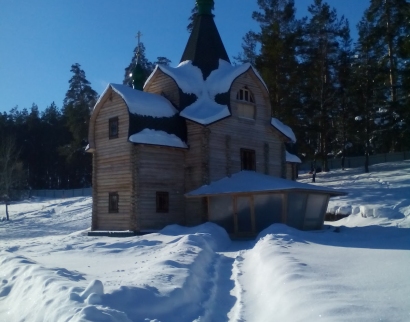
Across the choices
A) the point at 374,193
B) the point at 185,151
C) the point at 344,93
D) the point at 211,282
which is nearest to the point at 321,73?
the point at 344,93

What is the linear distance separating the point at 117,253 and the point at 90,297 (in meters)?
8.59

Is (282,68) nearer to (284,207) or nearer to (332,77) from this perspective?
(332,77)

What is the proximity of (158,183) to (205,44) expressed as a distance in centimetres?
926

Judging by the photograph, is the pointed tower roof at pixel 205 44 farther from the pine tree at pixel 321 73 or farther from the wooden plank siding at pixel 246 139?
the pine tree at pixel 321 73

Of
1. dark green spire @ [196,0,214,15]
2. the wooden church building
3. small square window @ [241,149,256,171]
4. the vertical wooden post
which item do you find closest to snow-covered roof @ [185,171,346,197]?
the wooden church building

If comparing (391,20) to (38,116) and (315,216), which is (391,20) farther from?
(38,116)

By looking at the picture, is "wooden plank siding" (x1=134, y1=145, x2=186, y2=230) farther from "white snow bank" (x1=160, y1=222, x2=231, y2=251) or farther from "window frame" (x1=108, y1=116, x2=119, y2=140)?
"white snow bank" (x1=160, y1=222, x2=231, y2=251)

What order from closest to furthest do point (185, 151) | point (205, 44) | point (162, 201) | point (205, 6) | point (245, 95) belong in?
point (162, 201) < point (185, 151) < point (245, 95) < point (205, 44) < point (205, 6)

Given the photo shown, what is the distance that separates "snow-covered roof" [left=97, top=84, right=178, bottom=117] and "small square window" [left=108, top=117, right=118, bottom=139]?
1164 mm

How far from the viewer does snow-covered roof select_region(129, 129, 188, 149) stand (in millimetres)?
21219

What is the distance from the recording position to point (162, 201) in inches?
883

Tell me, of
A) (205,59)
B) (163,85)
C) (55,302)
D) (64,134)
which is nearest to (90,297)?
(55,302)

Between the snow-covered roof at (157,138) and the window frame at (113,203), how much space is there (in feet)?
9.90

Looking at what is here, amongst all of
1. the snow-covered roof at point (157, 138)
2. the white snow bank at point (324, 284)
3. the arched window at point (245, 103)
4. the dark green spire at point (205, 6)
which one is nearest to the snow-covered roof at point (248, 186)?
the snow-covered roof at point (157, 138)
